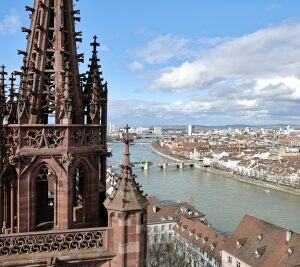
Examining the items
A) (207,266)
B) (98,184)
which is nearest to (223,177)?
(207,266)

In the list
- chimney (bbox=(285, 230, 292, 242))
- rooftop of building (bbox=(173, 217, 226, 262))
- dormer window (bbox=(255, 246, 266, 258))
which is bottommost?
rooftop of building (bbox=(173, 217, 226, 262))

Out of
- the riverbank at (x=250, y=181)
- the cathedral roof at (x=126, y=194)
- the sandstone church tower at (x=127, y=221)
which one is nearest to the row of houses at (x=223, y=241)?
the sandstone church tower at (x=127, y=221)

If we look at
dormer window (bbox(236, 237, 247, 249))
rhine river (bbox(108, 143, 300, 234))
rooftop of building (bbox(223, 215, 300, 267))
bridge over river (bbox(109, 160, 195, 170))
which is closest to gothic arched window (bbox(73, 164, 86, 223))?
rooftop of building (bbox(223, 215, 300, 267))

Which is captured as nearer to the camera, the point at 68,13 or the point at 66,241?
the point at 66,241

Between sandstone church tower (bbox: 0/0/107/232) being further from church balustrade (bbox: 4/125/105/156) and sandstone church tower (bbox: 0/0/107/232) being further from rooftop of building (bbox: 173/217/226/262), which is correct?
rooftop of building (bbox: 173/217/226/262)

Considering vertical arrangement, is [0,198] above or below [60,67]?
below

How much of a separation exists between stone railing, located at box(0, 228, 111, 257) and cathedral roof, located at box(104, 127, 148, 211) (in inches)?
21.3

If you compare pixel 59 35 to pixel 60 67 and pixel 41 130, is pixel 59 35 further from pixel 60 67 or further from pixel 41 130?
pixel 41 130

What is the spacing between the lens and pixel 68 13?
368 inches

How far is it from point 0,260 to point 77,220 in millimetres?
1969

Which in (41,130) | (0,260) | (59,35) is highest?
(59,35)

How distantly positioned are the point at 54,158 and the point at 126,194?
1581 mm

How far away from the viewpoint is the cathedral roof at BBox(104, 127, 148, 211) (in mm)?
8398

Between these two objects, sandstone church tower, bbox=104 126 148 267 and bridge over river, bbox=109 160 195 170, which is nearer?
sandstone church tower, bbox=104 126 148 267
